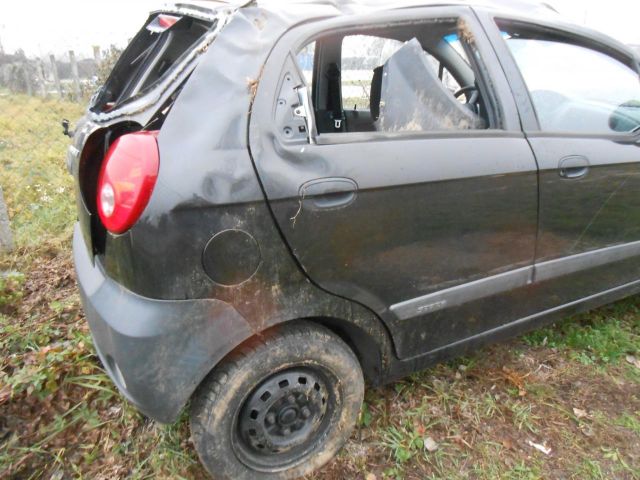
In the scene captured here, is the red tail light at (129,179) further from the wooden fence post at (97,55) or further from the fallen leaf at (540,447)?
the wooden fence post at (97,55)

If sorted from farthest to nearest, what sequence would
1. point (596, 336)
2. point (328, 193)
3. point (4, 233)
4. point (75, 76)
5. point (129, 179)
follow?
1. point (75, 76)
2. point (4, 233)
3. point (596, 336)
4. point (328, 193)
5. point (129, 179)

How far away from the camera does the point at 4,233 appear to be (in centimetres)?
318

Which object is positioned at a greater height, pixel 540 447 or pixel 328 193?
pixel 328 193

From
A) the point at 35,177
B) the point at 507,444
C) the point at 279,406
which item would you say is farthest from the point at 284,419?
the point at 35,177

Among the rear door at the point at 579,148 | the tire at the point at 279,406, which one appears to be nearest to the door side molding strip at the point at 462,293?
the rear door at the point at 579,148

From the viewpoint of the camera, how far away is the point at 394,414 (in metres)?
2.03

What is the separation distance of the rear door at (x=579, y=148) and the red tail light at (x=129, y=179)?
4.74 feet

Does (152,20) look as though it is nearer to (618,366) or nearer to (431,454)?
(431,454)

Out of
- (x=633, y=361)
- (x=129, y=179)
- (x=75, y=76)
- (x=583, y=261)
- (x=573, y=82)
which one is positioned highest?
(x=573, y=82)

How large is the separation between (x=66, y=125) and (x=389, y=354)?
1.79 metres

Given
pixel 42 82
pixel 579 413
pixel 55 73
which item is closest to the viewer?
pixel 579 413

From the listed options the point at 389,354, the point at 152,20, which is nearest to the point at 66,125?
the point at 152,20

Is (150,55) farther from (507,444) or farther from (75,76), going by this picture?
(75,76)

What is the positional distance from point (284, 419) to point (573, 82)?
79.3 inches
